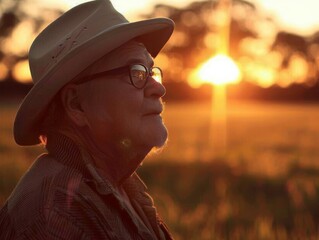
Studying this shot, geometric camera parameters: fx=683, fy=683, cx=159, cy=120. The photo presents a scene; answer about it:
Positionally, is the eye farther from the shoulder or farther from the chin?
the shoulder

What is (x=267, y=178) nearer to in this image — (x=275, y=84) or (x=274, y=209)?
(x=274, y=209)

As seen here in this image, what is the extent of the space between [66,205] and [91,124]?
42 cm

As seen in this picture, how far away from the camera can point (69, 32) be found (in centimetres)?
267

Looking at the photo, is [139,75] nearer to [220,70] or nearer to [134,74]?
[134,74]

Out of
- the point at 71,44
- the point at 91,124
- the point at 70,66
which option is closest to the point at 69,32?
the point at 71,44

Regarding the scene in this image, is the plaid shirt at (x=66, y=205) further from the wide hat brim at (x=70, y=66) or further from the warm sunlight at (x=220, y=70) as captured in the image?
the warm sunlight at (x=220, y=70)

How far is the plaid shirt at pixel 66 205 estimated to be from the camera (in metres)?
2.18

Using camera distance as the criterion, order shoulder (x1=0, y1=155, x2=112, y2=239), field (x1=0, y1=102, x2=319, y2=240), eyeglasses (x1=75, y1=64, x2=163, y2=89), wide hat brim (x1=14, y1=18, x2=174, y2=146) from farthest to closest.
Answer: field (x1=0, y1=102, x2=319, y2=240)
eyeglasses (x1=75, y1=64, x2=163, y2=89)
wide hat brim (x1=14, y1=18, x2=174, y2=146)
shoulder (x1=0, y1=155, x2=112, y2=239)

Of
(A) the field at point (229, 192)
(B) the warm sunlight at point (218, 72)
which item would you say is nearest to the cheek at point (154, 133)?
(A) the field at point (229, 192)

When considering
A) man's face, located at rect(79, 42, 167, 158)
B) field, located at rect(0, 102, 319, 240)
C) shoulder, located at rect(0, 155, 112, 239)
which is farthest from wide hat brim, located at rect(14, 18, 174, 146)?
field, located at rect(0, 102, 319, 240)

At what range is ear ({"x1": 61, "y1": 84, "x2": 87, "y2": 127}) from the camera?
2.53 meters

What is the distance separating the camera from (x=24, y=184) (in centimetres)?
236

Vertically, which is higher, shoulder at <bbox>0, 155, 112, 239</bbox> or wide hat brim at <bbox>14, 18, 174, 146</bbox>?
wide hat brim at <bbox>14, 18, 174, 146</bbox>

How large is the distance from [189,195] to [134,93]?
685 centimetres
